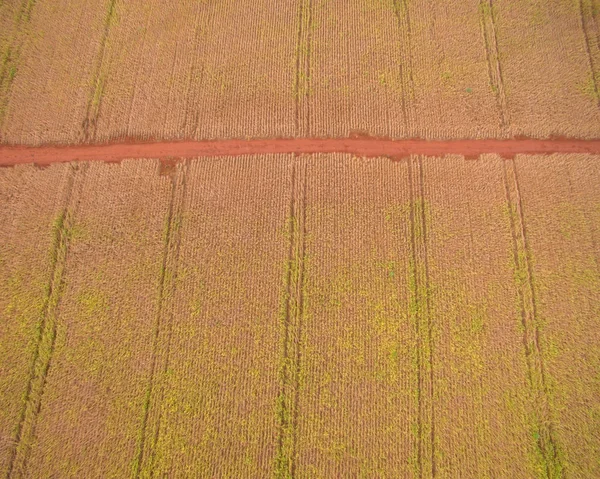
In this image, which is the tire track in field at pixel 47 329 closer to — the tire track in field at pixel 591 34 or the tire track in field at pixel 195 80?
the tire track in field at pixel 195 80

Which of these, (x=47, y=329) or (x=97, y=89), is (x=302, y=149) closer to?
(x=97, y=89)

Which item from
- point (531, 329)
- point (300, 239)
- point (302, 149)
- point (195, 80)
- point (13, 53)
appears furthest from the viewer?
point (13, 53)

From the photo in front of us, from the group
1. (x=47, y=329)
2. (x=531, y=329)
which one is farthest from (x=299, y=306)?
(x=47, y=329)

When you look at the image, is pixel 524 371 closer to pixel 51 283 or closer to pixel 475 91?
pixel 475 91

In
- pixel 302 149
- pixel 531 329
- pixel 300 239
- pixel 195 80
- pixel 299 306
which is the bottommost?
pixel 531 329

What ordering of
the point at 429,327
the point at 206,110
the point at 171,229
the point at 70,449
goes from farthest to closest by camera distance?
the point at 206,110, the point at 171,229, the point at 429,327, the point at 70,449

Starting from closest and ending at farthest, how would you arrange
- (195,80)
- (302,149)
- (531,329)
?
(531,329)
(302,149)
(195,80)

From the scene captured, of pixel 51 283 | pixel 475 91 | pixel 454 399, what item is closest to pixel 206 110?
pixel 51 283
